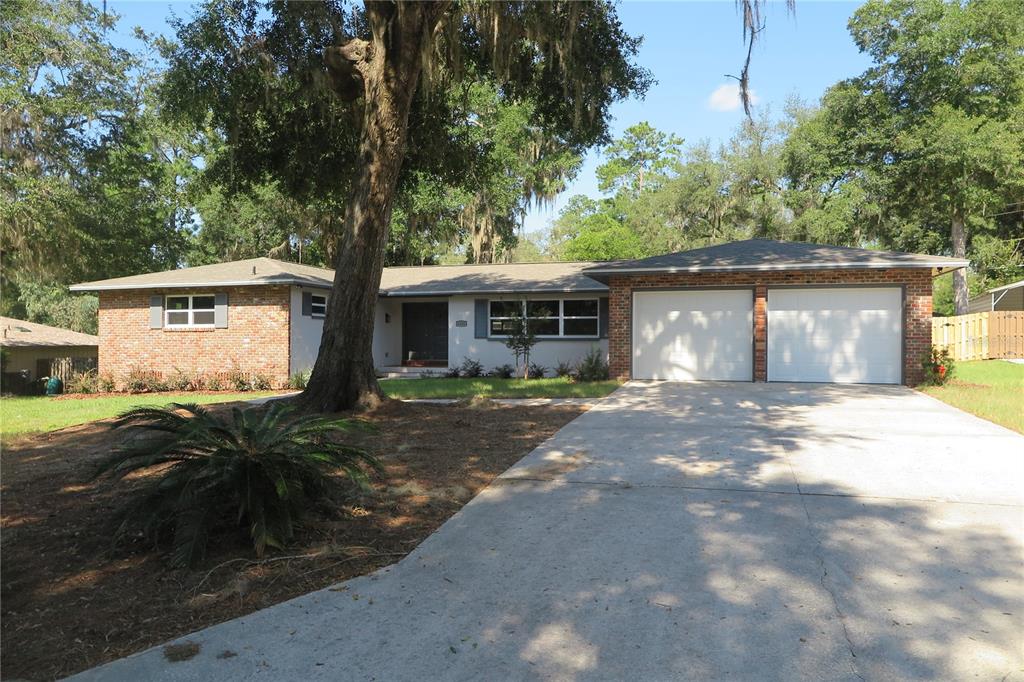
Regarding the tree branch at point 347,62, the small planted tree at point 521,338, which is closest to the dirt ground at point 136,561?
the tree branch at point 347,62

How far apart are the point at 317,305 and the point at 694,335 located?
34.9 ft

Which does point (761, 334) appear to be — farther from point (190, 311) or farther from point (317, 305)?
point (190, 311)

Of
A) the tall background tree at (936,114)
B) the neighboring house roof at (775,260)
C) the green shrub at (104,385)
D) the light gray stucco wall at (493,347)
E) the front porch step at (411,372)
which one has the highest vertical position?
the tall background tree at (936,114)

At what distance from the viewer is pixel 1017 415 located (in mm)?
9398

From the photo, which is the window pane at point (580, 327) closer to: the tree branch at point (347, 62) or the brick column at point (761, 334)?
the brick column at point (761, 334)

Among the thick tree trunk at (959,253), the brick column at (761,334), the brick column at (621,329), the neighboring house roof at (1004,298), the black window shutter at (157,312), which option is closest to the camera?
the brick column at (761,334)

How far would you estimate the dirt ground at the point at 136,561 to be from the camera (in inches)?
126

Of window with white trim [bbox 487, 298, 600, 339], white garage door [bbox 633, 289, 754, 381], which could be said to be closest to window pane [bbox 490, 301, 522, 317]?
window with white trim [bbox 487, 298, 600, 339]

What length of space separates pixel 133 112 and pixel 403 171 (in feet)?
44.0

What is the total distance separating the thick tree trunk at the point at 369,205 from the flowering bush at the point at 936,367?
1151 cm

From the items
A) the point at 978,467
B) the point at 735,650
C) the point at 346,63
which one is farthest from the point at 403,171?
the point at 735,650

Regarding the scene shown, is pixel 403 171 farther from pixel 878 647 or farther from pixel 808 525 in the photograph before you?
pixel 878 647

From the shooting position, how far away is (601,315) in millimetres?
18188

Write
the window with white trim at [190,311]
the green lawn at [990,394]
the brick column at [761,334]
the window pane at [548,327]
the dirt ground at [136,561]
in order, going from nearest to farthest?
the dirt ground at [136,561] < the green lawn at [990,394] < the brick column at [761,334] < the window with white trim at [190,311] < the window pane at [548,327]
